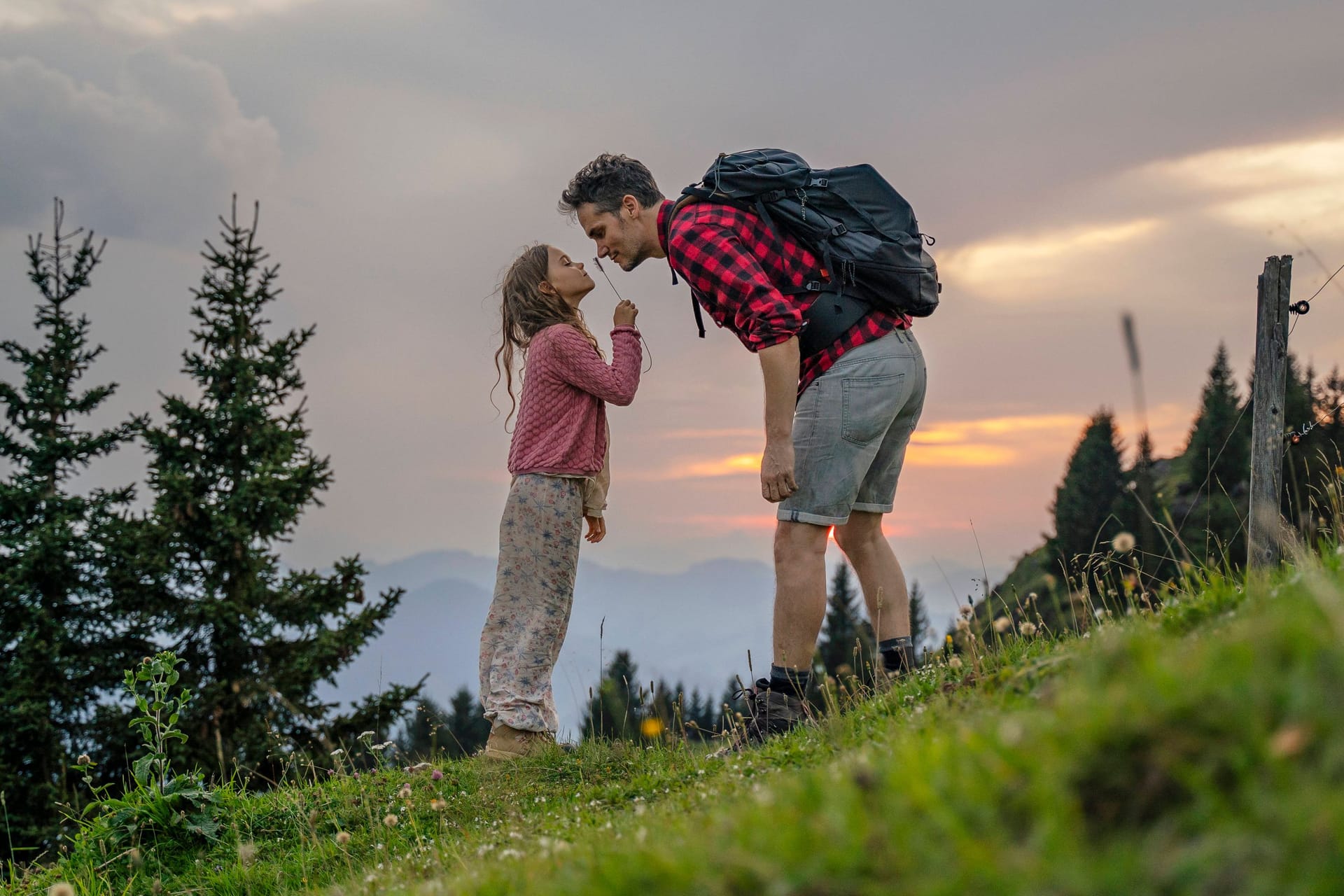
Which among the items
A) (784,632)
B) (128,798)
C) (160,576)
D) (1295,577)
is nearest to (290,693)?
(160,576)

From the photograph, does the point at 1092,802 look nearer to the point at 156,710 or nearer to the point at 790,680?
the point at 790,680

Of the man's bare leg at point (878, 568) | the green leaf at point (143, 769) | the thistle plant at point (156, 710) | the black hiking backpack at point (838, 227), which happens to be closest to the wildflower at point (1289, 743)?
the black hiking backpack at point (838, 227)

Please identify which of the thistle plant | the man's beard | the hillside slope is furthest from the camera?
the man's beard

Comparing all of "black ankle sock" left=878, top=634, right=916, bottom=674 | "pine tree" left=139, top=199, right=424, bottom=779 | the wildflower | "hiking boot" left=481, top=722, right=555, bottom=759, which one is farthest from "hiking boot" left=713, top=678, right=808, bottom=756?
"pine tree" left=139, top=199, right=424, bottom=779

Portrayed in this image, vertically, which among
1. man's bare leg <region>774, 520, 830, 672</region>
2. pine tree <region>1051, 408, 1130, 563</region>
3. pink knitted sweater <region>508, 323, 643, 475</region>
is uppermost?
pine tree <region>1051, 408, 1130, 563</region>

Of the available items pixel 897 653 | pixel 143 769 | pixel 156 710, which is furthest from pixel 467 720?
pixel 897 653

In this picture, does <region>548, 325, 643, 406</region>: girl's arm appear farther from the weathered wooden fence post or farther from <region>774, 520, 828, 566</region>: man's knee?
the weathered wooden fence post

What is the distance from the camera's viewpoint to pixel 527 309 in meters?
6.53

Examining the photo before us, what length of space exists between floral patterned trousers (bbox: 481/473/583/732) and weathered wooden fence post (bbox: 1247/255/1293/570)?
3.88 meters

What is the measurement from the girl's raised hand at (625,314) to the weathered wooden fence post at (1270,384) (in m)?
3.49

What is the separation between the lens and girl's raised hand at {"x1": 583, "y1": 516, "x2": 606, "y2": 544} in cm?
659

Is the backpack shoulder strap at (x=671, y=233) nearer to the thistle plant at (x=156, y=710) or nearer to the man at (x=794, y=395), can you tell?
the man at (x=794, y=395)

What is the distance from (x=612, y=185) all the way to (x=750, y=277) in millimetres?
1115

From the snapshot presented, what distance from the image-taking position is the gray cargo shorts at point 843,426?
499 cm
